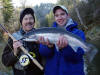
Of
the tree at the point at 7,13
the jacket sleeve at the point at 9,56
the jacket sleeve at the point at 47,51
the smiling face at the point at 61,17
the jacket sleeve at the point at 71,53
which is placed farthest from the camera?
the tree at the point at 7,13

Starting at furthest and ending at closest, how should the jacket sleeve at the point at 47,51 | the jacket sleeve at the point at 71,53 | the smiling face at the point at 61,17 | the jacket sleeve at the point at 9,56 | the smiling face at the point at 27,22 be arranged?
the smiling face at the point at 27,22, the jacket sleeve at the point at 9,56, the smiling face at the point at 61,17, the jacket sleeve at the point at 47,51, the jacket sleeve at the point at 71,53

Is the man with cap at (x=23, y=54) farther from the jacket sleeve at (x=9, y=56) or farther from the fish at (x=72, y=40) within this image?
the fish at (x=72, y=40)

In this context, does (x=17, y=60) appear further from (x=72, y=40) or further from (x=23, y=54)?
(x=72, y=40)

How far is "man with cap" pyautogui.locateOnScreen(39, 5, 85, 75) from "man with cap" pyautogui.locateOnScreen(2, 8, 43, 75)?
1.53 feet

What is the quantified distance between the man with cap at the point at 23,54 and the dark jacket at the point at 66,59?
21.1 inches

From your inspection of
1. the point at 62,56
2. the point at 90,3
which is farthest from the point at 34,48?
the point at 90,3

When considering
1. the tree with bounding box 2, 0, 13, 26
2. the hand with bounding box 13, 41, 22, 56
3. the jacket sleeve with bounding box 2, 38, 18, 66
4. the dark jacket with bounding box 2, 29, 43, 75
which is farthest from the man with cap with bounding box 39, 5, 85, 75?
the tree with bounding box 2, 0, 13, 26

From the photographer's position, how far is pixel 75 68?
11.4 feet

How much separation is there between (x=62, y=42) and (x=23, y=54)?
3.83 feet

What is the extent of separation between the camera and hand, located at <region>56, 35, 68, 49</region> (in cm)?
332

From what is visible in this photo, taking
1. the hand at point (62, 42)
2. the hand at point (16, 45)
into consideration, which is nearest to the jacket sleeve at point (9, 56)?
the hand at point (16, 45)

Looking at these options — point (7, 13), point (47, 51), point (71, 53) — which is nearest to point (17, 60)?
point (47, 51)

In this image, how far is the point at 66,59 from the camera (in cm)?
343

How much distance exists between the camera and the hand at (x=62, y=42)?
10.9ft
